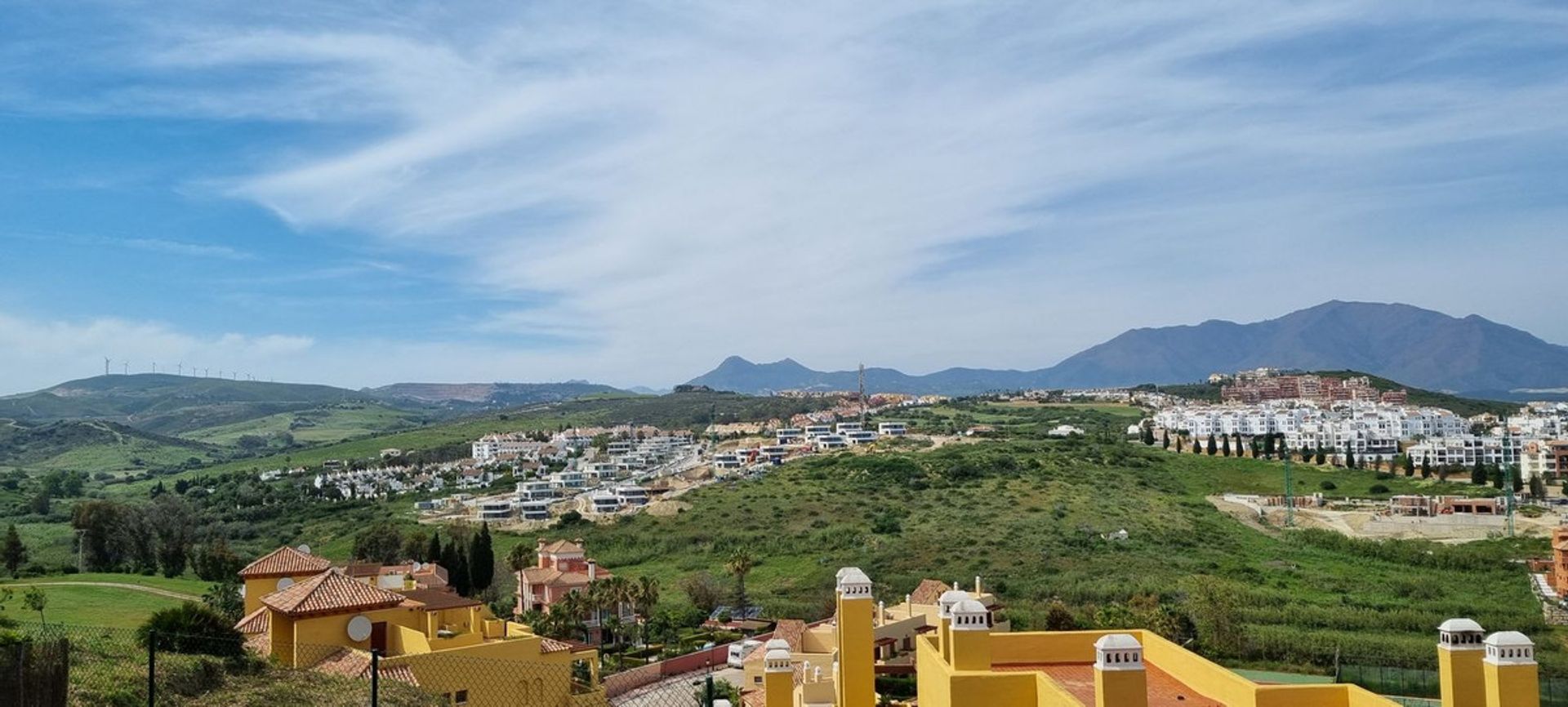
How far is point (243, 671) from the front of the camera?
38.1 ft

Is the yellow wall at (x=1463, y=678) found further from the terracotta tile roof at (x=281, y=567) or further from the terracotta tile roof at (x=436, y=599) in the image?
the terracotta tile roof at (x=281, y=567)

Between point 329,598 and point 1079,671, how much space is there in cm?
1069

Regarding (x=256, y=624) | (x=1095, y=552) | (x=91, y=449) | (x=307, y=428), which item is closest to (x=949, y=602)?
(x=256, y=624)

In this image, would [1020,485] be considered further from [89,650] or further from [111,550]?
Result: [89,650]

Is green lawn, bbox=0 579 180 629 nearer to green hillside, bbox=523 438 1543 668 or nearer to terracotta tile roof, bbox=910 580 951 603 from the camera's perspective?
green hillside, bbox=523 438 1543 668

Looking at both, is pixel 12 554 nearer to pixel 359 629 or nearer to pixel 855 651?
pixel 359 629

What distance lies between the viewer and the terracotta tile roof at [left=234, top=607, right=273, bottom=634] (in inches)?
607

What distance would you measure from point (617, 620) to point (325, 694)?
A: 78.2ft

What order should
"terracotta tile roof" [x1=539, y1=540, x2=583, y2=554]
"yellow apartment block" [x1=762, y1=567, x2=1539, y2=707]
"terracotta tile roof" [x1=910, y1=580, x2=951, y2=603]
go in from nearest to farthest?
"yellow apartment block" [x1=762, y1=567, x2=1539, y2=707] < "terracotta tile roof" [x1=910, y1=580, x2=951, y2=603] < "terracotta tile roof" [x1=539, y1=540, x2=583, y2=554]

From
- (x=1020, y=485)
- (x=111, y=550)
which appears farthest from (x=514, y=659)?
(x=1020, y=485)

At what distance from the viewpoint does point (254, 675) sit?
1156 cm

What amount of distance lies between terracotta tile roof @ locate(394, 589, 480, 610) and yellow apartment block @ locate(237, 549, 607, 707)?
36.2 inches

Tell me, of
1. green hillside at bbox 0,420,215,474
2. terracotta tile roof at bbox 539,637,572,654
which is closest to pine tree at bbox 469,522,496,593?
terracotta tile roof at bbox 539,637,572,654

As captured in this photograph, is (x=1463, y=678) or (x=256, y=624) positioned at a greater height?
(x=1463, y=678)
